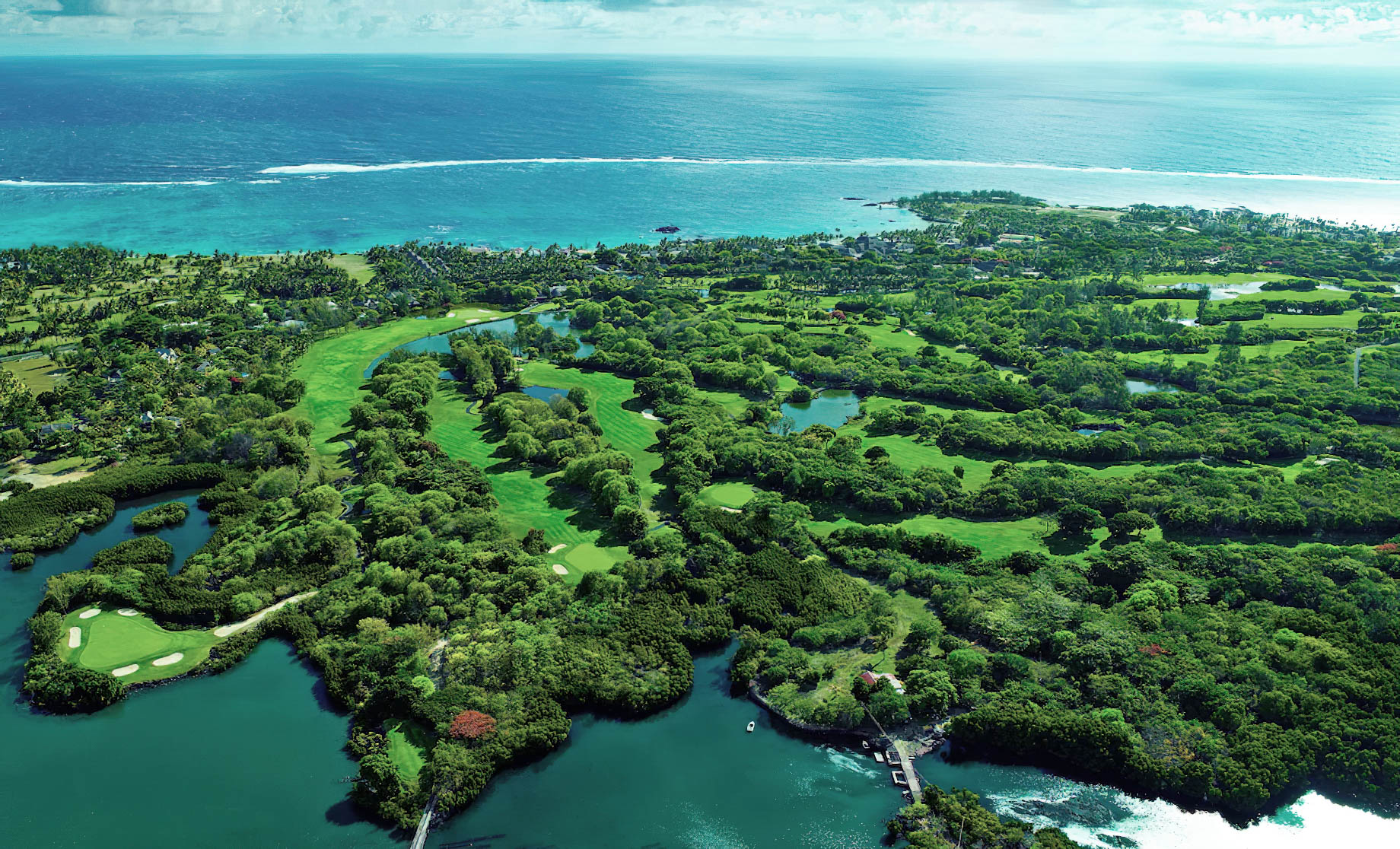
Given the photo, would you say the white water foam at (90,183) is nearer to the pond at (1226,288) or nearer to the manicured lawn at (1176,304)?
the manicured lawn at (1176,304)

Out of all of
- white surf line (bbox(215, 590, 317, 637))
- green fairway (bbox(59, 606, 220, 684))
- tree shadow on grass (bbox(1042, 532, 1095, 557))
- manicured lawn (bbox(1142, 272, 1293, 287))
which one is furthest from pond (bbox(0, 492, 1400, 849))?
manicured lawn (bbox(1142, 272, 1293, 287))

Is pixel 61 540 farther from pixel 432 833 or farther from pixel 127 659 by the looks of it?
pixel 432 833

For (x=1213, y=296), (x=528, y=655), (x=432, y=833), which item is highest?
(x=1213, y=296)

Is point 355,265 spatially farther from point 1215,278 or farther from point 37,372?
point 1215,278

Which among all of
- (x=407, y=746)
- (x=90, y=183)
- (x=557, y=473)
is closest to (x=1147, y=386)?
(x=557, y=473)

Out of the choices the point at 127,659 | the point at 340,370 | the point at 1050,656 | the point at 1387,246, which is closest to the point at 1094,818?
the point at 1050,656

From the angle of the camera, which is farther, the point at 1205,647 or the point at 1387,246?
the point at 1387,246

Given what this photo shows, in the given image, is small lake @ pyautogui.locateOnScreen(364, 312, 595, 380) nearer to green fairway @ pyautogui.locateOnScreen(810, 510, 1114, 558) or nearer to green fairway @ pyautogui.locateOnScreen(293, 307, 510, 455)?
green fairway @ pyautogui.locateOnScreen(293, 307, 510, 455)
